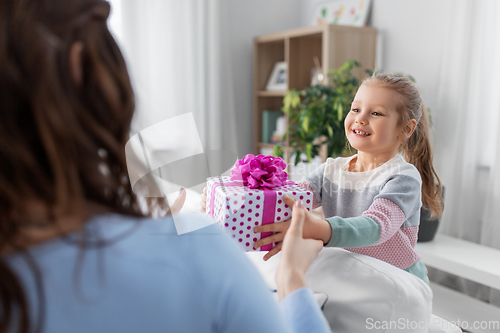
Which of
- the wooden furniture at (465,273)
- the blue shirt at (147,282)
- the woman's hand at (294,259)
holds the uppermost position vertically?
the blue shirt at (147,282)

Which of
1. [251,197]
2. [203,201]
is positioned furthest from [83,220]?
[203,201]

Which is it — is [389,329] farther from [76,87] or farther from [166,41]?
[166,41]

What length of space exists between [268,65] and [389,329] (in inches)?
110

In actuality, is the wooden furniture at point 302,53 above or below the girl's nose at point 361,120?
above

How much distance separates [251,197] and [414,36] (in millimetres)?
2182

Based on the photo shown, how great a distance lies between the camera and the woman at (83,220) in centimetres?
40

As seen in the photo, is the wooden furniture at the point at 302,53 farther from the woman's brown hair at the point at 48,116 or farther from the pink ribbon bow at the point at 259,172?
the woman's brown hair at the point at 48,116

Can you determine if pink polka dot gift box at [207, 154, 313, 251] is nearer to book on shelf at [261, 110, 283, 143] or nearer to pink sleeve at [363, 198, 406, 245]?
pink sleeve at [363, 198, 406, 245]

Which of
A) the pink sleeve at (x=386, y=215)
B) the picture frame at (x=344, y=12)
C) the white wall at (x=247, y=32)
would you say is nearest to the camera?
the pink sleeve at (x=386, y=215)

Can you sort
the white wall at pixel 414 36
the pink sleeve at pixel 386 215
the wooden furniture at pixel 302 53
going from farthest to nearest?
the wooden furniture at pixel 302 53, the white wall at pixel 414 36, the pink sleeve at pixel 386 215

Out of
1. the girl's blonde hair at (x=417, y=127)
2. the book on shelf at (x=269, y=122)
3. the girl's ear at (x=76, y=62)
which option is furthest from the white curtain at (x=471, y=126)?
the girl's ear at (x=76, y=62)

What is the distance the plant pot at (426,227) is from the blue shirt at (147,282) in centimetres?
185

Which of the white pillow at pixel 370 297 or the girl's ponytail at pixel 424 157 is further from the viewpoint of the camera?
the girl's ponytail at pixel 424 157

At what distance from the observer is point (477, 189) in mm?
2295
